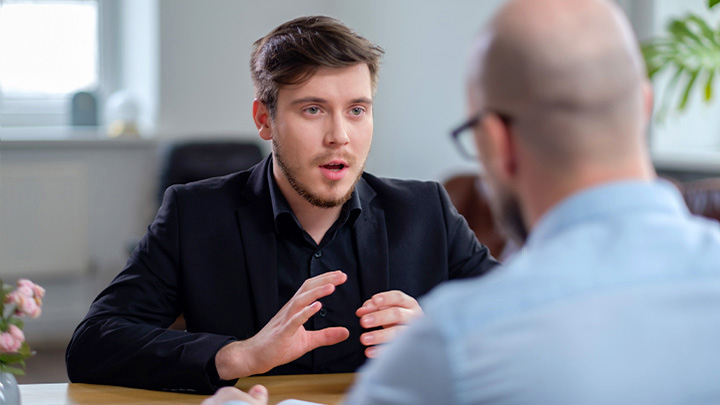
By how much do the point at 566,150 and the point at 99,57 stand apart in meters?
4.84

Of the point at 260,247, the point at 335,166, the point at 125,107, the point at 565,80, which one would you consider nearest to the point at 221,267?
the point at 260,247

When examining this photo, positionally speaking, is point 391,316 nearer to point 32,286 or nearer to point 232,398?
point 232,398

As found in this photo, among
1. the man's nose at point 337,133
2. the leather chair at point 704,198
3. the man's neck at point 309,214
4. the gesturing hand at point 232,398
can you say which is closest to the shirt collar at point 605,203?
the gesturing hand at point 232,398

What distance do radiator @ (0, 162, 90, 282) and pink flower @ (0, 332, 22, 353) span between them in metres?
3.68

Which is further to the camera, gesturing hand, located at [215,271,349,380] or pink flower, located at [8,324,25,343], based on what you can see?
gesturing hand, located at [215,271,349,380]

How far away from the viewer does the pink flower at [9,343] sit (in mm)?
1276

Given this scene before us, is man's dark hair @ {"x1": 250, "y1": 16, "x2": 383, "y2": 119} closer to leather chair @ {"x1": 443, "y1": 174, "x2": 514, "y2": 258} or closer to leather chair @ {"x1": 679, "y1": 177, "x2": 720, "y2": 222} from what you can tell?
leather chair @ {"x1": 679, "y1": 177, "x2": 720, "y2": 222}

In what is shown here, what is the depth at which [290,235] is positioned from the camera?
1.81 metres

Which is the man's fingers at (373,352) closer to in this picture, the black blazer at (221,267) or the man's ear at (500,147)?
the black blazer at (221,267)

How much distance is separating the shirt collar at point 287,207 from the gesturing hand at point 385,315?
14.2 inches

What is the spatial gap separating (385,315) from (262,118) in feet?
1.99

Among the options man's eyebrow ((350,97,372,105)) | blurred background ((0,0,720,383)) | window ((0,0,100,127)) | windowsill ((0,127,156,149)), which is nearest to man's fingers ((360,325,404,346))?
man's eyebrow ((350,97,372,105))

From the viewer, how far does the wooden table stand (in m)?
1.43

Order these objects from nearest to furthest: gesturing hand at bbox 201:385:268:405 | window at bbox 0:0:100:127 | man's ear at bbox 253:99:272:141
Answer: gesturing hand at bbox 201:385:268:405 < man's ear at bbox 253:99:272:141 < window at bbox 0:0:100:127
